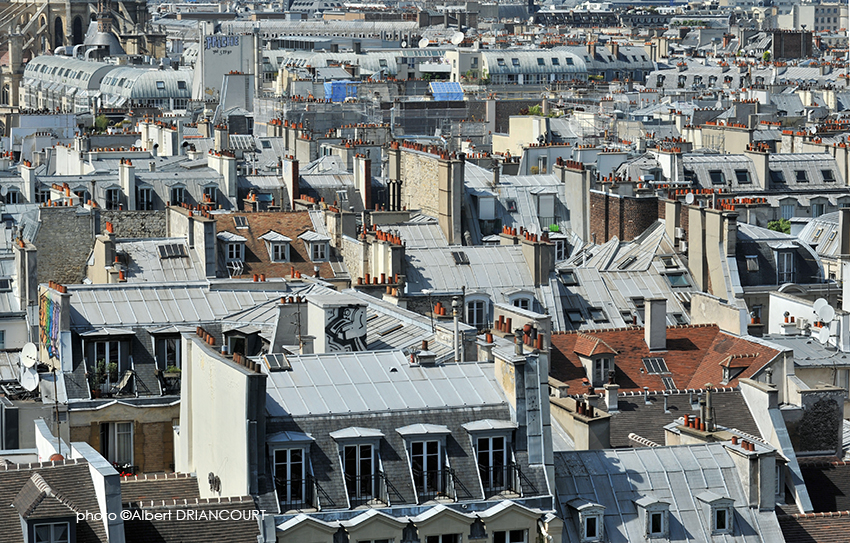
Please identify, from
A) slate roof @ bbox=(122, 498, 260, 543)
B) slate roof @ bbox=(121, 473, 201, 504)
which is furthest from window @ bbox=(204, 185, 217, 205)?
slate roof @ bbox=(122, 498, 260, 543)

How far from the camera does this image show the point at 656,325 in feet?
133

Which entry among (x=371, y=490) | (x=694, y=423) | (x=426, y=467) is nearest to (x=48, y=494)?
(x=371, y=490)

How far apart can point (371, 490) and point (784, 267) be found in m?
27.9

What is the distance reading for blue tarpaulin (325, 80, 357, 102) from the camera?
97625 mm

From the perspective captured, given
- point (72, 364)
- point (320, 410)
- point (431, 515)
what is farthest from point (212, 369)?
point (72, 364)

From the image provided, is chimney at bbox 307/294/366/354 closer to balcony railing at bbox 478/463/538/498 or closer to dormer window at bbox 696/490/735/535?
balcony railing at bbox 478/463/538/498

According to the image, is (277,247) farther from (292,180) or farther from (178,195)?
(292,180)

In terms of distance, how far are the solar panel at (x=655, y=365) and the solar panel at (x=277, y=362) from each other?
45.6ft

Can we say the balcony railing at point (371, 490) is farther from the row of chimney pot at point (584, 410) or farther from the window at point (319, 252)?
the window at point (319, 252)

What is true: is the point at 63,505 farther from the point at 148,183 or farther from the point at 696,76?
the point at 696,76

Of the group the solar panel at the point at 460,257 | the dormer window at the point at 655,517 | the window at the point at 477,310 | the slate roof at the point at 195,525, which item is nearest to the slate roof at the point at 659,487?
the dormer window at the point at 655,517

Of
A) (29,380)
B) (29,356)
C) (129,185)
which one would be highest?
(129,185)

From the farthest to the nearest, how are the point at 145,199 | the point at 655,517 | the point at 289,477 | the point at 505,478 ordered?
1. the point at 145,199
2. the point at 655,517
3. the point at 505,478
4. the point at 289,477

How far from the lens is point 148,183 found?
197 ft
